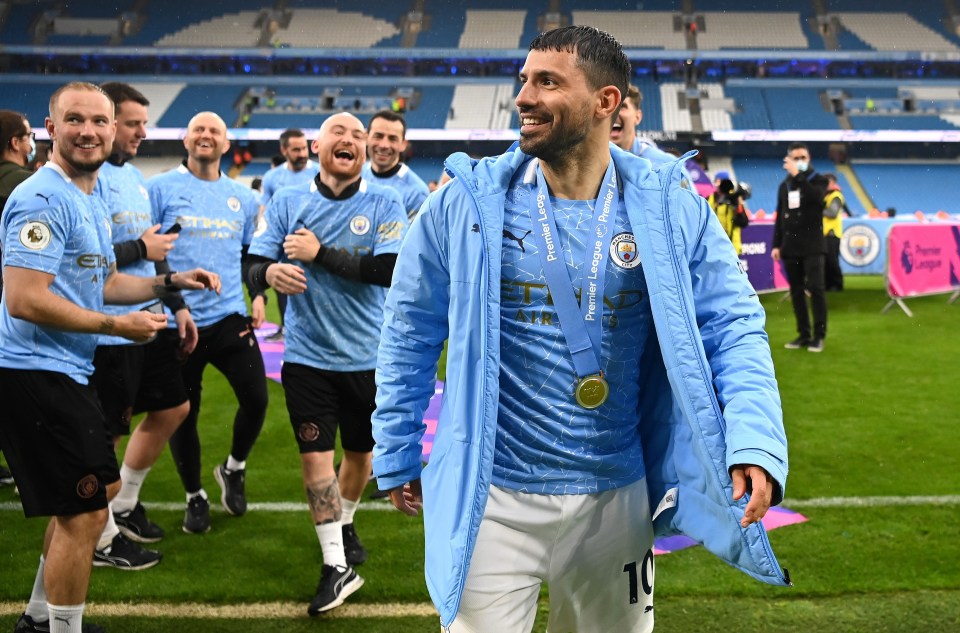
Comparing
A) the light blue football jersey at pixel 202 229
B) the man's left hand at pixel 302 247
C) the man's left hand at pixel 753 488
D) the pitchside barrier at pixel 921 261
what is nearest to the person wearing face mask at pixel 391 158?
the light blue football jersey at pixel 202 229

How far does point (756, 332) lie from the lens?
227cm

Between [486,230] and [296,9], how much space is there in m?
45.8

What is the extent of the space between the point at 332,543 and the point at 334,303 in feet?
3.60

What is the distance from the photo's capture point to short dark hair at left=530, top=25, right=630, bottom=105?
2.35 meters

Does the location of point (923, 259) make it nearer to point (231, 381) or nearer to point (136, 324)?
point (231, 381)

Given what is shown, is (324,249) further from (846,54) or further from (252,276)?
(846,54)

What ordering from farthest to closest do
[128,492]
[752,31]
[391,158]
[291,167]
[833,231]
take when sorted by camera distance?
[752,31]
[833,231]
[291,167]
[391,158]
[128,492]

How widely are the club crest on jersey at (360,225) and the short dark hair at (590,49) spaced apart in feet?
7.36

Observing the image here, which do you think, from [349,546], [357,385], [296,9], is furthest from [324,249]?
[296,9]

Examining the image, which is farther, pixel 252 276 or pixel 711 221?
pixel 252 276

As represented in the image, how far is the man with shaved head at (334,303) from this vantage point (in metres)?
4.31

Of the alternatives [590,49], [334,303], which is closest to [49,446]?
[334,303]

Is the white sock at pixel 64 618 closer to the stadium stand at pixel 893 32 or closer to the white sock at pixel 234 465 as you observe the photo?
the white sock at pixel 234 465

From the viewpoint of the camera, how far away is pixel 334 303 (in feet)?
14.6
